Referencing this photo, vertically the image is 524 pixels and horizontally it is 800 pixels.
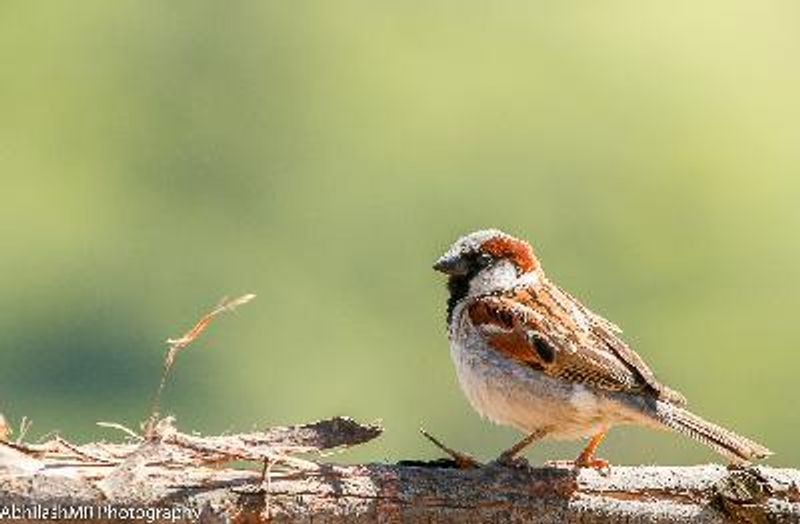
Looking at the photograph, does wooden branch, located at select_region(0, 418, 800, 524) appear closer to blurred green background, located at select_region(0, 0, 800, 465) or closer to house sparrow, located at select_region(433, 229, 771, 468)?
house sparrow, located at select_region(433, 229, 771, 468)

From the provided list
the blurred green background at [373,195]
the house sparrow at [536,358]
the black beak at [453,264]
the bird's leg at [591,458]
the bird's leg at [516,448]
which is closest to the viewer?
the bird's leg at [516,448]

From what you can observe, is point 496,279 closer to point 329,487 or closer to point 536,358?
point 536,358

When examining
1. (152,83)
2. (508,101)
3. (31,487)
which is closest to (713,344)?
(508,101)

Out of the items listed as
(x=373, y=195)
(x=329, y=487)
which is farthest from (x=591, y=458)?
(x=373, y=195)

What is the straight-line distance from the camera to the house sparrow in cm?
585

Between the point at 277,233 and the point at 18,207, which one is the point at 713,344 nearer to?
the point at 277,233

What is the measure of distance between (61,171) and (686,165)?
12.4 m

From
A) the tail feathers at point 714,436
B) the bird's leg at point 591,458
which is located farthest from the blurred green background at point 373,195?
the tail feathers at point 714,436

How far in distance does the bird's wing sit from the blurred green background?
13.4 meters

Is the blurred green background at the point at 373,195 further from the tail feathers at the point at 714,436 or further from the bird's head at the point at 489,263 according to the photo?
the tail feathers at the point at 714,436

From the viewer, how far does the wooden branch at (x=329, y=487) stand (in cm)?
473

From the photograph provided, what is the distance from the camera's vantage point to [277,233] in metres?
38.1

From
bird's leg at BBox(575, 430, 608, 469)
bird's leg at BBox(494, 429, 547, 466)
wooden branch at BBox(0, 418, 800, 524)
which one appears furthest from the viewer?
bird's leg at BBox(575, 430, 608, 469)

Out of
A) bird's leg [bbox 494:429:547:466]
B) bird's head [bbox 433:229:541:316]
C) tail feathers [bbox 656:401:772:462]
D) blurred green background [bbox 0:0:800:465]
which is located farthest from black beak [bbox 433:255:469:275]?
blurred green background [bbox 0:0:800:465]
